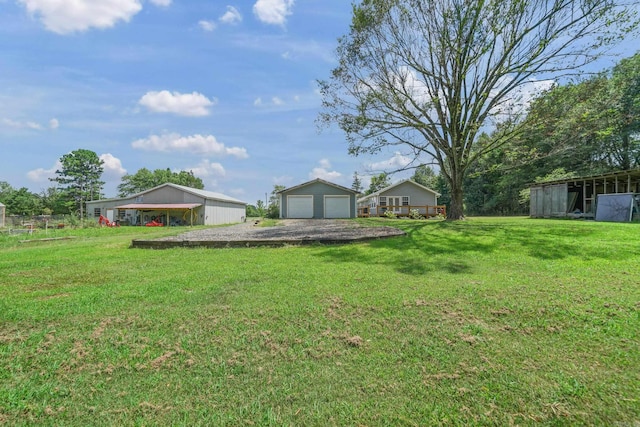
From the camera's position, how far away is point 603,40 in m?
11.6

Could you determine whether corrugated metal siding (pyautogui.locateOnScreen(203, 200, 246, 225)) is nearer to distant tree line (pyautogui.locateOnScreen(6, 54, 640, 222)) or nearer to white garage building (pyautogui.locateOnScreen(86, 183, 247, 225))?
white garage building (pyautogui.locateOnScreen(86, 183, 247, 225))

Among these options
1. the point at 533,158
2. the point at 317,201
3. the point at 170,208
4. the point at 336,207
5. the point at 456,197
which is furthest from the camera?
the point at 336,207

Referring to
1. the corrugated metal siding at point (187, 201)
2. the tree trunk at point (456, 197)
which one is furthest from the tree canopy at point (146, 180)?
the tree trunk at point (456, 197)

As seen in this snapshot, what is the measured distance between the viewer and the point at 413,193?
30641 mm

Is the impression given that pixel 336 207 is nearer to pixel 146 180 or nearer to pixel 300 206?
pixel 300 206

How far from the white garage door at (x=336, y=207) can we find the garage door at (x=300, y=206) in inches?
55.0

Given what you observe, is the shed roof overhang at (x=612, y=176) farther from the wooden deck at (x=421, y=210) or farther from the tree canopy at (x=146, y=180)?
the tree canopy at (x=146, y=180)

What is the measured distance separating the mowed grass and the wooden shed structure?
17103 millimetres

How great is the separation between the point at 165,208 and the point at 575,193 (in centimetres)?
3105

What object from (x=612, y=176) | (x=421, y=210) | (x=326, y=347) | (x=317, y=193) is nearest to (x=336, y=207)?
(x=317, y=193)

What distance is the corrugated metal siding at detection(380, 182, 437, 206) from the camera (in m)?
30.6

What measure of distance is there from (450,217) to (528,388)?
46.9ft

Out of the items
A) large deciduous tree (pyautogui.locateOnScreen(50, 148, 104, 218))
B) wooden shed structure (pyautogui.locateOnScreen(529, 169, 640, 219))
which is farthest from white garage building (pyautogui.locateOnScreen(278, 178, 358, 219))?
large deciduous tree (pyautogui.locateOnScreen(50, 148, 104, 218))

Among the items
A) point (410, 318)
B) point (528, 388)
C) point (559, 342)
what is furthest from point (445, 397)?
point (559, 342)
